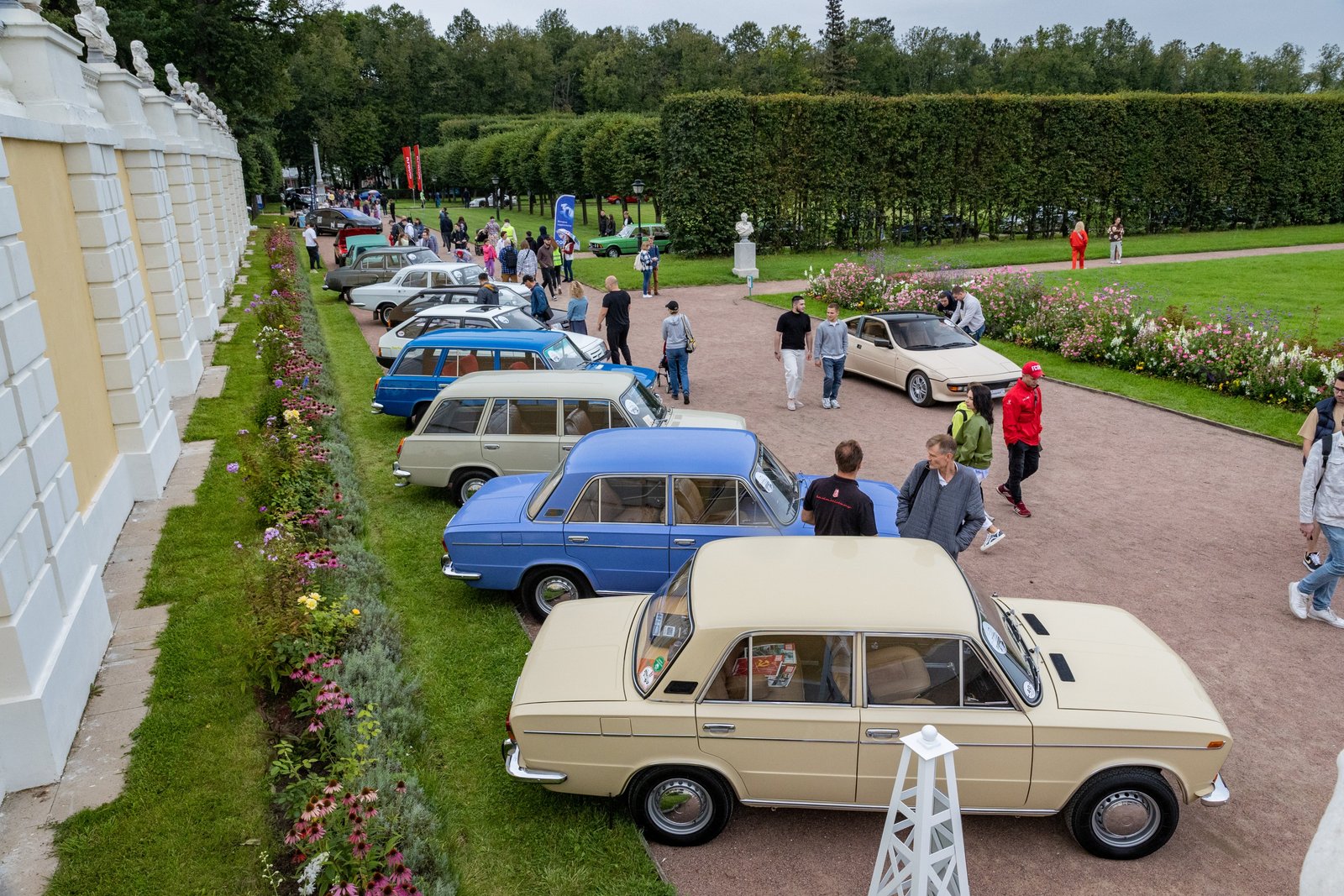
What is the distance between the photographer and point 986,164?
1387 inches

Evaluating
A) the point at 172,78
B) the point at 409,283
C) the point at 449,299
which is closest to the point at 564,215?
the point at 409,283

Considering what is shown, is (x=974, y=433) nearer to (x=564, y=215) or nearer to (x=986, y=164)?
(x=564, y=215)

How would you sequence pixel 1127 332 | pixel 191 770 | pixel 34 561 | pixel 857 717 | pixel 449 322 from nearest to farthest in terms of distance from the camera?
pixel 857 717, pixel 191 770, pixel 34 561, pixel 449 322, pixel 1127 332

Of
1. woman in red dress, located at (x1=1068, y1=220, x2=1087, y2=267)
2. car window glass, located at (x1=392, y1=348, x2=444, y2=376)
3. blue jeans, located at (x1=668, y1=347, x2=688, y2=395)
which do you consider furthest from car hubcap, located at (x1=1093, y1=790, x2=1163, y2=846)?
woman in red dress, located at (x1=1068, y1=220, x2=1087, y2=267)

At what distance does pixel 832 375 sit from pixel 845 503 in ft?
24.5

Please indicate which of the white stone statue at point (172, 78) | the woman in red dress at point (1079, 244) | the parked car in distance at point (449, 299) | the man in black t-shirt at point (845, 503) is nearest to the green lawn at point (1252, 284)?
the woman in red dress at point (1079, 244)

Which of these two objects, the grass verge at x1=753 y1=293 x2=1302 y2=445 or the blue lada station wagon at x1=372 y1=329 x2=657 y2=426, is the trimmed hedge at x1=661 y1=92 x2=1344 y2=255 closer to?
the grass verge at x1=753 y1=293 x2=1302 y2=445

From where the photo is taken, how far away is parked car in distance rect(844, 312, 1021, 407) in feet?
46.2

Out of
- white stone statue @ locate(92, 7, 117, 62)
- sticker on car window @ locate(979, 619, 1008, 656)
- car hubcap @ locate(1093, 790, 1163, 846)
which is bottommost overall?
car hubcap @ locate(1093, 790, 1163, 846)

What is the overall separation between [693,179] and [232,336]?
1724 cm

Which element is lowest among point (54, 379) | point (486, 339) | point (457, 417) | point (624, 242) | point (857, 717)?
point (857, 717)

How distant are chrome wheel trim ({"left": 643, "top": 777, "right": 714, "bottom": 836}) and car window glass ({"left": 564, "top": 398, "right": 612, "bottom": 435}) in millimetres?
5237

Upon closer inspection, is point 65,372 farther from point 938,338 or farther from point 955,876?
point 938,338

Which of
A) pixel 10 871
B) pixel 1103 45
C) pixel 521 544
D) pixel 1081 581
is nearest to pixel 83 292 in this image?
pixel 521 544
